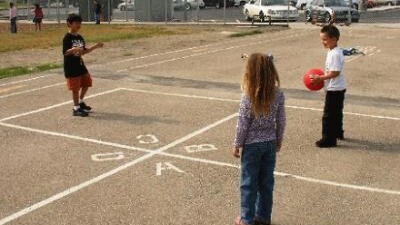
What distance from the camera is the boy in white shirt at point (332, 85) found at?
294 inches

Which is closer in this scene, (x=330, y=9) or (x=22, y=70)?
(x=22, y=70)

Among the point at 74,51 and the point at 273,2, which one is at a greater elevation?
the point at 273,2

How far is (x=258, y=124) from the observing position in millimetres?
4781

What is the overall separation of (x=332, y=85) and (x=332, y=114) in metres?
0.44

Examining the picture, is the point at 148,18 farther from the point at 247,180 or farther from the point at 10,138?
the point at 247,180

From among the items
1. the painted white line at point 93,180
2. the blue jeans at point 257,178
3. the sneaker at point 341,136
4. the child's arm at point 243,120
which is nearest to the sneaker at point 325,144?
the sneaker at point 341,136

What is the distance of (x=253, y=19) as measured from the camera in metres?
35.3

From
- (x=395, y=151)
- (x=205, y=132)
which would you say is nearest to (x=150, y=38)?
(x=205, y=132)

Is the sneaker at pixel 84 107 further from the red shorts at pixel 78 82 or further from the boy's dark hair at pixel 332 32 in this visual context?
the boy's dark hair at pixel 332 32

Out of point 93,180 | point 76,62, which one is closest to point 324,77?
point 93,180

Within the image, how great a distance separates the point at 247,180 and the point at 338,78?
10.9ft

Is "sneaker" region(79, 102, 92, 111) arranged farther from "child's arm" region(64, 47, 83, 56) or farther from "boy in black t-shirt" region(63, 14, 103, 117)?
"child's arm" region(64, 47, 83, 56)

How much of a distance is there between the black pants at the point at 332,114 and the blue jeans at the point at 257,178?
300 centimetres

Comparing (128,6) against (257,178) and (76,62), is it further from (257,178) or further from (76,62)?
(257,178)
